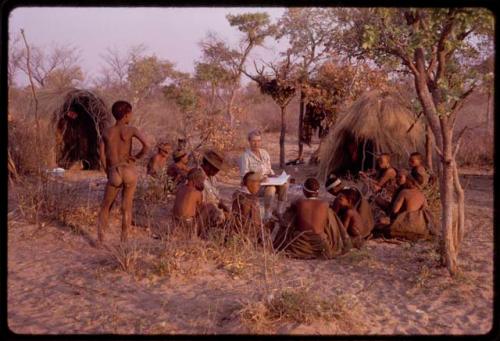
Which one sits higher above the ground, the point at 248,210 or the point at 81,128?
the point at 81,128

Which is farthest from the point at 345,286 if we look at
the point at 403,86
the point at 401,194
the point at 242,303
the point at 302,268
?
the point at 403,86

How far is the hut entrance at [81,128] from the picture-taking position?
37.6 ft

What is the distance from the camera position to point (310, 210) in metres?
5.46

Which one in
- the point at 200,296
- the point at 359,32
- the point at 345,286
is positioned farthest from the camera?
the point at 359,32

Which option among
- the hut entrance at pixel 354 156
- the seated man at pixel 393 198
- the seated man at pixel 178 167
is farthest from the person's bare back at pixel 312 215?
the hut entrance at pixel 354 156

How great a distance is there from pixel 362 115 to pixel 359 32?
146 inches

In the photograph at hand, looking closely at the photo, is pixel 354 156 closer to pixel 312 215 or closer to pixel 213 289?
pixel 312 215

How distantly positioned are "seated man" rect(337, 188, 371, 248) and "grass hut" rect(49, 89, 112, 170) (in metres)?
6.74

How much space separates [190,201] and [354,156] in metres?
5.20

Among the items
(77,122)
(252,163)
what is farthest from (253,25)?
(252,163)

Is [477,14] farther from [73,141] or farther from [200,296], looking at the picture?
[73,141]

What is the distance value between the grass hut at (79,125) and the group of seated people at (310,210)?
17.7 feet

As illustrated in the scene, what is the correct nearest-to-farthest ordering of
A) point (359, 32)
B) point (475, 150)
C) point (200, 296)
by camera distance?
point (200, 296) → point (359, 32) → point (475, 150)

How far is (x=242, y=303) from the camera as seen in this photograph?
3947mm
